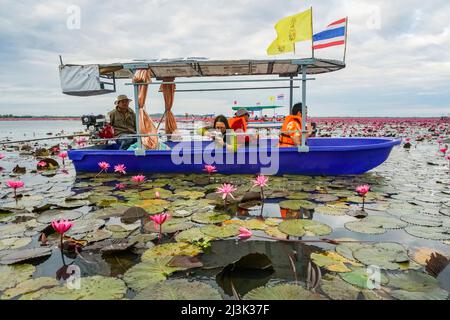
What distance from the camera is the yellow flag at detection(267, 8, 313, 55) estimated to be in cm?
543

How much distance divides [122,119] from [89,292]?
617 centimetres

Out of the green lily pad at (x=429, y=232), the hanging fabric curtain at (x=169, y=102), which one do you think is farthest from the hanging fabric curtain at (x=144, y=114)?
the green lily pad at (x=429, y=232)

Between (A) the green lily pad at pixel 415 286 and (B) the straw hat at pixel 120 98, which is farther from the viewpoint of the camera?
(B) the straw hat at pixel 120 98

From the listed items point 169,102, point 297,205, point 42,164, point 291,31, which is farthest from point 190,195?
point 42,164

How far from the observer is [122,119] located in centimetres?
758

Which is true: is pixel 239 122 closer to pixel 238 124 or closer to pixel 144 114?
pixel 238 124

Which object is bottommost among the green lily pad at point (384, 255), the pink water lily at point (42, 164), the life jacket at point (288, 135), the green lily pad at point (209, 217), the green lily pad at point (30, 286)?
the green lily pad at point (30, 286)

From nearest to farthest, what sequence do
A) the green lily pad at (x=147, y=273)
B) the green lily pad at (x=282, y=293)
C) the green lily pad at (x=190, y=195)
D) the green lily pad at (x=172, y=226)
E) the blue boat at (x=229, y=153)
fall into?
the green lily pad at (x=282, y=293) → the green lily pad at (x=147, y=273) → the green lily pad at (x=172, y=226) → the green lily pad at (x=190, y=195) → the blue boat at (x=229, y=153)

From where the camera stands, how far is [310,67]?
6.78 m

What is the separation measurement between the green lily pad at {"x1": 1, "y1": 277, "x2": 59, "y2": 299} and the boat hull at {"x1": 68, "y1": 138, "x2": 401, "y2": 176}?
4.26 meters

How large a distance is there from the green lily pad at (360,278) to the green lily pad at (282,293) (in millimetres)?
400

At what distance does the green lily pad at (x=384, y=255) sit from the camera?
8.02 feet

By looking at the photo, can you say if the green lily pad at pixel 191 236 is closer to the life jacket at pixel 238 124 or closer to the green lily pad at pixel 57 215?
the green lily pad at pixel 57 215
